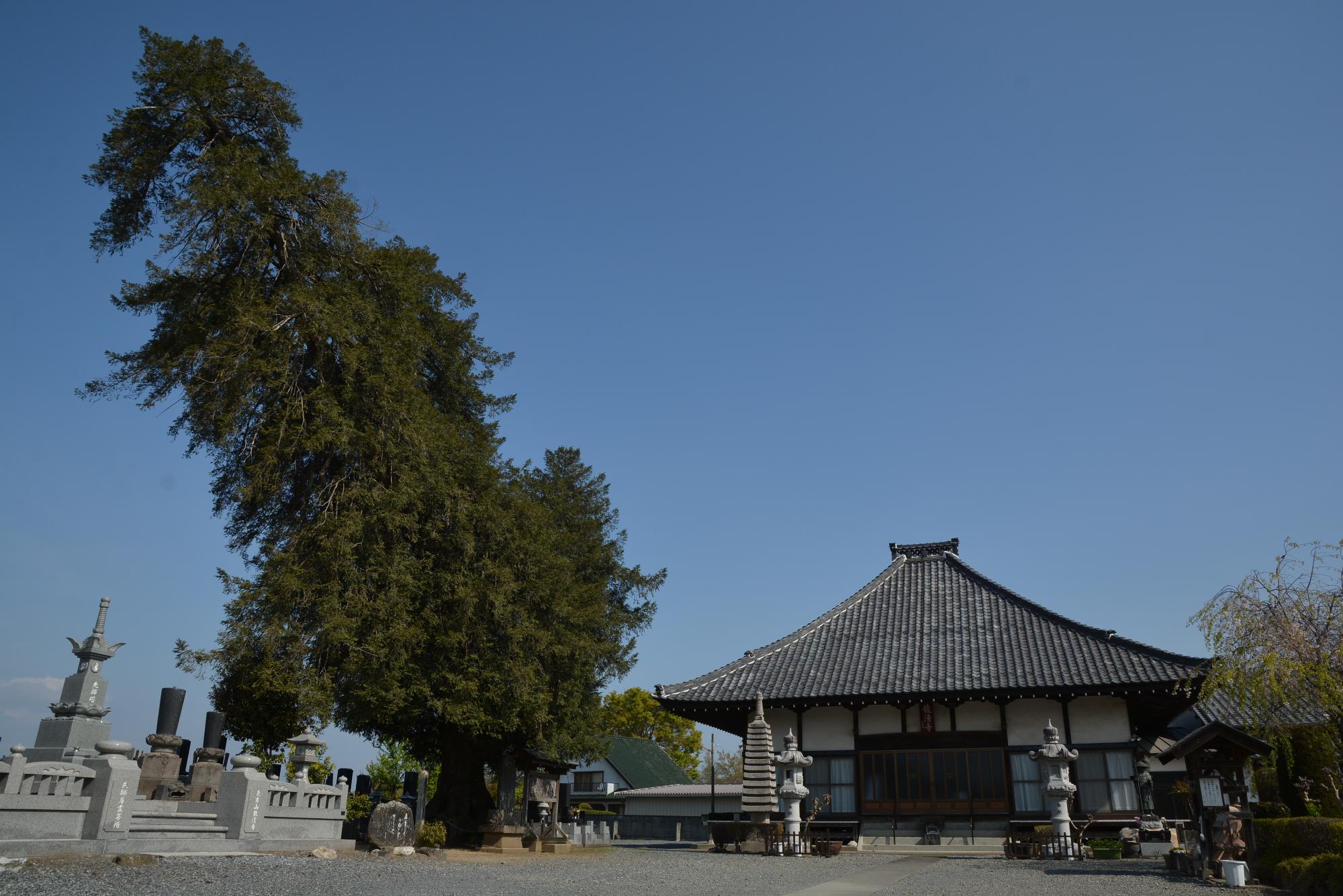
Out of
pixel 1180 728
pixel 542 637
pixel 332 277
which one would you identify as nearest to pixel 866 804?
pixel 542 637

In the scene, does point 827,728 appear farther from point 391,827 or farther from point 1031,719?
point 391,827

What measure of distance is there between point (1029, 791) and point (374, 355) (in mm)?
19080

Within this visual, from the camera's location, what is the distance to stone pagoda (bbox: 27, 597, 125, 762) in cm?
A: 1527

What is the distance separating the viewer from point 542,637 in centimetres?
2066

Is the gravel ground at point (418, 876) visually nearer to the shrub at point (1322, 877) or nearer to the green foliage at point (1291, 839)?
the green foliage at point (1291, 839)

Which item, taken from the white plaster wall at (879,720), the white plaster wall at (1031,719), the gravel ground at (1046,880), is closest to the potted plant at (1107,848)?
the gravel ground at (1046,880)

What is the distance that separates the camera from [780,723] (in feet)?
80.4

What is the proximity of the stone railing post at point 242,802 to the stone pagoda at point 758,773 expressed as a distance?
10.6 meters

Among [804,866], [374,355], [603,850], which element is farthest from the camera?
[603,850]

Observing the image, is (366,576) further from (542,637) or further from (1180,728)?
(1180,728)

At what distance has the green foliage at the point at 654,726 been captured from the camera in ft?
197

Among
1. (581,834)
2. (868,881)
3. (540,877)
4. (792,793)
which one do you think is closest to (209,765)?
(540,877)

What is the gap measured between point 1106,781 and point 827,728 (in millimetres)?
6861

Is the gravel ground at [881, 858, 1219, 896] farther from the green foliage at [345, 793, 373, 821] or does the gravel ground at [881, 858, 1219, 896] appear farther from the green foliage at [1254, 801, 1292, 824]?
the green foliage at [345, 793, 373, 821]
